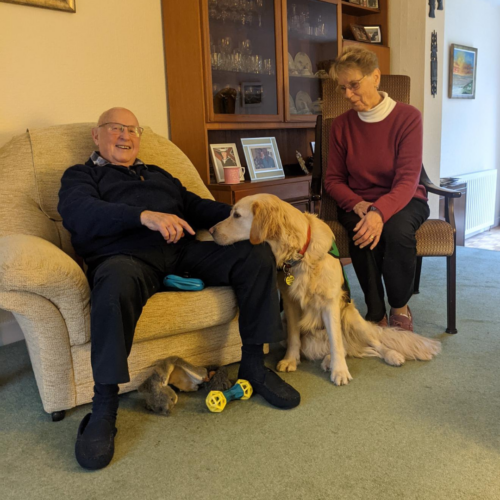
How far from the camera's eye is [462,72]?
521 centimetres

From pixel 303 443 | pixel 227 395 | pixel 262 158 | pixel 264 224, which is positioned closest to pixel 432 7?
pixel 262 158

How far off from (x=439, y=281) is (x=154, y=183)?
2.04 m

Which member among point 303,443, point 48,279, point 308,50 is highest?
point 308,50

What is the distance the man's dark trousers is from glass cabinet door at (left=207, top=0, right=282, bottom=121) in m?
1.18

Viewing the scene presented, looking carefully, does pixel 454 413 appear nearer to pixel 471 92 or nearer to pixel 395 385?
pixel 395 385

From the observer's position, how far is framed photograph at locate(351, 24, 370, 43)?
3852 mm

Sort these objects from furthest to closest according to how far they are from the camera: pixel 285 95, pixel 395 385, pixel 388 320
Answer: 1. pixel 285 95
2. pixel 388 320
3. pixel 395 385

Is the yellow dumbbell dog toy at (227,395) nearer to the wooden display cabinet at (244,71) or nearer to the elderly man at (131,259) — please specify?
the elderly man at (131,259)

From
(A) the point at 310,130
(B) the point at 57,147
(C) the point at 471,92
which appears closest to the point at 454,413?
(B) the point at 57,147

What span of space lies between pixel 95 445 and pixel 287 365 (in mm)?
828

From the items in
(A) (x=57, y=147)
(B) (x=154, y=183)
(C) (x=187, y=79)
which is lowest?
(B) (x=154, y=183)

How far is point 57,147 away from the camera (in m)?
2.14

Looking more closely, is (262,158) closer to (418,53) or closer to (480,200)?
(418,53)

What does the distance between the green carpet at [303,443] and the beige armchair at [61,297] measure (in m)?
0.14
